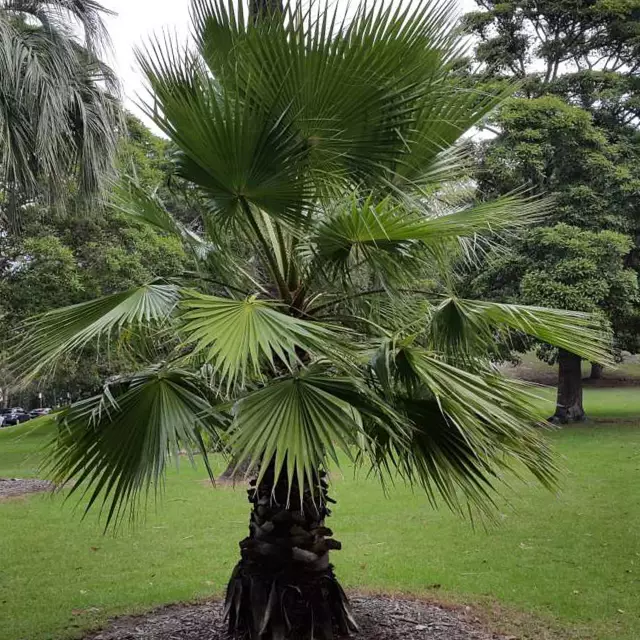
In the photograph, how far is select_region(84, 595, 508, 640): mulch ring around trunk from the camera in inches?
182

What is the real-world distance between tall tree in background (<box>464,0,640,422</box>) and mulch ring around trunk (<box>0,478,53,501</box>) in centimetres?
959

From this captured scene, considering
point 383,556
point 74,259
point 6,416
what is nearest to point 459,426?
point 383,556

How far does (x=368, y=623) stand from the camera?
479 centimetres

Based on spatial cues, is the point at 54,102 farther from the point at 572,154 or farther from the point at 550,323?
the point at 572,154

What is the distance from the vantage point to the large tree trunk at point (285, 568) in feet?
13.2

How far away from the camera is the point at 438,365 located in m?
3.51

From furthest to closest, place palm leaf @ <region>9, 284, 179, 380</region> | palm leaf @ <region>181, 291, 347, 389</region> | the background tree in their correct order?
the background tree
palm leaf @ <region>9, 284, 179, 380</region>
palm leaf @ <region>181, 291, 347, 389</region>

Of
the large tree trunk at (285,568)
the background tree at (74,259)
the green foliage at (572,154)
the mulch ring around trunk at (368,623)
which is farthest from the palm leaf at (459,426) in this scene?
the green foliage at (572,154)

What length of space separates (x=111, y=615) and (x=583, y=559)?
4.17 metres

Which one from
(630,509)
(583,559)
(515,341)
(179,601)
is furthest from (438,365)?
(515,341)

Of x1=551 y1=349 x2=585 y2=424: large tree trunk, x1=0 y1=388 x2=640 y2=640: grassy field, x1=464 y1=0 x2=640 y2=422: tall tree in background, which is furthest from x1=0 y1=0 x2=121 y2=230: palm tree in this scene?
x1=551 y1=349 x2=585 y2=424: large tree trunk

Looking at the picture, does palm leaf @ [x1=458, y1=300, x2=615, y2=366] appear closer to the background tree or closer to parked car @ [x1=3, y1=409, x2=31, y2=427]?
the background tree

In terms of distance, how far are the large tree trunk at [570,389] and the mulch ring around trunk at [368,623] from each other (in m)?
13.5

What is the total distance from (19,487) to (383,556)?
25.3ft
